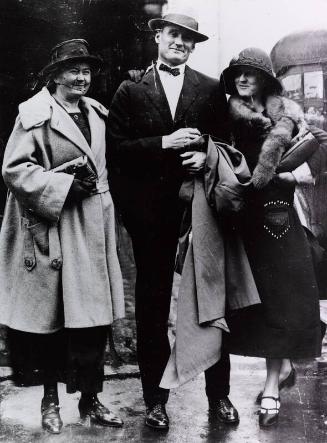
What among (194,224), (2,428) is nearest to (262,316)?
(194,224)

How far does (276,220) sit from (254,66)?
0.82 m

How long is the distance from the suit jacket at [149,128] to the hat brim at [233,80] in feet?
0.51

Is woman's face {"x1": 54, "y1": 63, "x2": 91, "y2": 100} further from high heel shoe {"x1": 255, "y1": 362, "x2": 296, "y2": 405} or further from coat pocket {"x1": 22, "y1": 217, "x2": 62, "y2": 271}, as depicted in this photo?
high heel shoe {"x1": 255, "y1": 362, "x2": 296, "y2": 405}

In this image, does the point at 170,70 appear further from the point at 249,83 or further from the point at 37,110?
the point at 37,110

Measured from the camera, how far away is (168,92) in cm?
340

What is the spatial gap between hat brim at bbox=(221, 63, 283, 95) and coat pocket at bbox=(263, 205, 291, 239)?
0.64m

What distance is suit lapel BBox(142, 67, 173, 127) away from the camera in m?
3.34

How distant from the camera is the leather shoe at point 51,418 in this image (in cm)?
325


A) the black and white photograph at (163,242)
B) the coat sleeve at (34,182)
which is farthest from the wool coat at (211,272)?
the coat sleeve at (34,182)

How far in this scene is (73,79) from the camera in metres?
3.30

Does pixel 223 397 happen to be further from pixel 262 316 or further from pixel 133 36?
pixel 133 36

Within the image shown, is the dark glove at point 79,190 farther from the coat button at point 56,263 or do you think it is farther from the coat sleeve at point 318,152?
the coat sleeve at point 318,152

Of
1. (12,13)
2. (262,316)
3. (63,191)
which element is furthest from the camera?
(12,13)

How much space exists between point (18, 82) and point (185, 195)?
2031 mm
